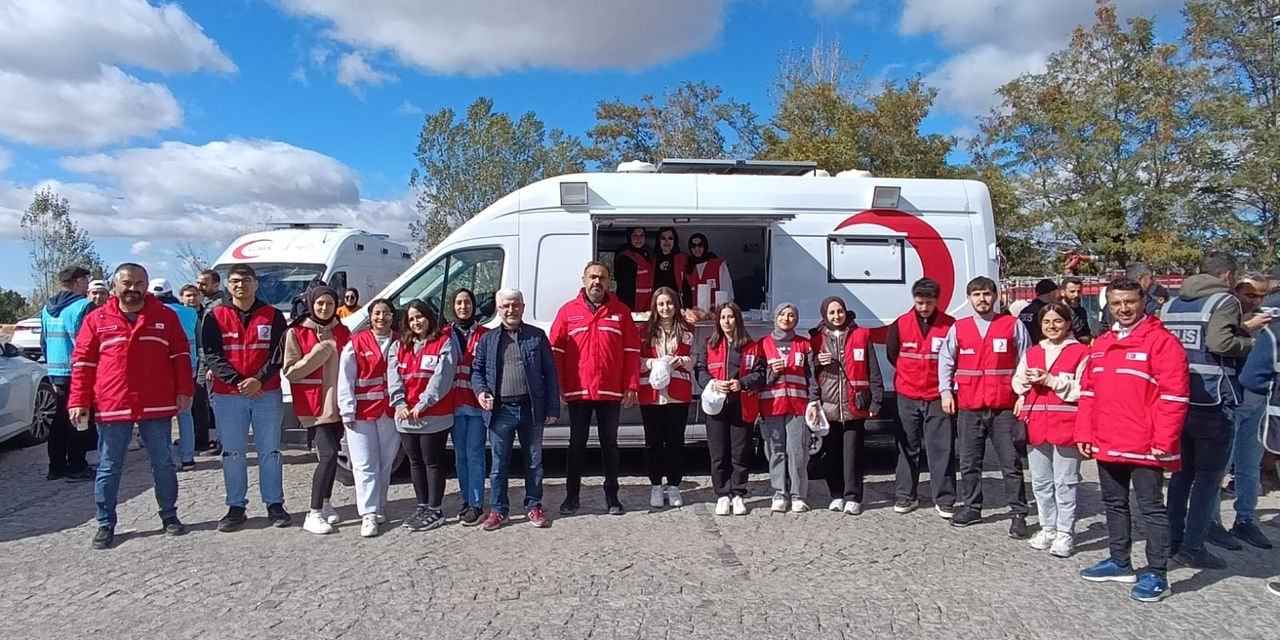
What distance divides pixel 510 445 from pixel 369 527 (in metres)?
1.04

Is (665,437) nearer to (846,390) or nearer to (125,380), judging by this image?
(846,390)

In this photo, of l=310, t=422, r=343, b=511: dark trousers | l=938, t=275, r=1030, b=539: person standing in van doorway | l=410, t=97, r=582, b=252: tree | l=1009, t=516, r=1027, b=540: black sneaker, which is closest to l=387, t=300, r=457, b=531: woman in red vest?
l=310, t=422, r=343, b=511: dark trousers

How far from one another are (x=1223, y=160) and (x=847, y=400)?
2304 centimetres

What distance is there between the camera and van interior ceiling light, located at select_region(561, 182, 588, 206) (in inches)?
266

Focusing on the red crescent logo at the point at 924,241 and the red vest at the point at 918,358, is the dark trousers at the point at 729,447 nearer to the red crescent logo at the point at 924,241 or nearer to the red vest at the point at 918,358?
the red vest at the point at 918,358

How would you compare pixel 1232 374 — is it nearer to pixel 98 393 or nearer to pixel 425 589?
pixel 425 589

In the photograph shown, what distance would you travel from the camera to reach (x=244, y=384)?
534 centimetres

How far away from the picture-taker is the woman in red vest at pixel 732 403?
18.9ft

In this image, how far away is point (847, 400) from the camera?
5828 mm

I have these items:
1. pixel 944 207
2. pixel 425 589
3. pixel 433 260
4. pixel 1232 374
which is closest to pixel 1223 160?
pixel 944 207

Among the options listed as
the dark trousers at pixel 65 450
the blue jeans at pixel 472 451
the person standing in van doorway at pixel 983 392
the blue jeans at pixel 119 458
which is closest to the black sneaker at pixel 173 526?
the blue jeans at pixel 119 458

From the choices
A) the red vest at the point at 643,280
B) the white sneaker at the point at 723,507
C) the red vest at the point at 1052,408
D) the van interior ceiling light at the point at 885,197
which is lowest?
the white sneaker at the point at 723,507

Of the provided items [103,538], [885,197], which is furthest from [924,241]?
[103,538]

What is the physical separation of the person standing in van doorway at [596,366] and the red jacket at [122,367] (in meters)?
2.53
